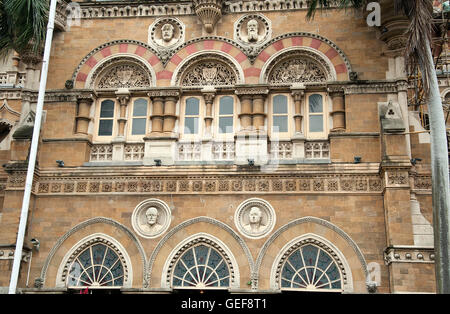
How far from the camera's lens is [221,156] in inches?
756

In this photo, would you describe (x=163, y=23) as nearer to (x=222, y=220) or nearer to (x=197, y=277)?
(x=222, y=220)

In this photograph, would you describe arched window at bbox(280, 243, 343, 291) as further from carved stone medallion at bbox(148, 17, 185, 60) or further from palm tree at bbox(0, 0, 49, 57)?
palm tree at bbox(0, 0, 49, 57)

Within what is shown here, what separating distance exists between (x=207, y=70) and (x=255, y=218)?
5.76 metres

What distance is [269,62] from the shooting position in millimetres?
19734

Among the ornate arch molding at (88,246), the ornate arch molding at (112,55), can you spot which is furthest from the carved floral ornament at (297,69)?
the ornate arch molding at (88,246)

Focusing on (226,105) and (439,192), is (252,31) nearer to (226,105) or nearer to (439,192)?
(226,105)

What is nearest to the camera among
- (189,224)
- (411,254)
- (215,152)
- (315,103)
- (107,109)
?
(411,254)

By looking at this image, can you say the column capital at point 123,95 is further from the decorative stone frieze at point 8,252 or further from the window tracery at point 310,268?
the window tracery at point 310,268

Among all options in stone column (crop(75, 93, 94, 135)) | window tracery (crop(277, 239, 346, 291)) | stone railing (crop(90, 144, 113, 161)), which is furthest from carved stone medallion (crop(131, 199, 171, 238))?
window tracery (crop(277, 239, 346, 291))

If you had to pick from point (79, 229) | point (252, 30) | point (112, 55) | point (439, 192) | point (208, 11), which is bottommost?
point (79, 229)

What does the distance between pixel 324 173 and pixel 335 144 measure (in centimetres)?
117

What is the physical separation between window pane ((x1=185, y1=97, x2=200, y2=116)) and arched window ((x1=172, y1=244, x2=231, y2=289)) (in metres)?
4.78

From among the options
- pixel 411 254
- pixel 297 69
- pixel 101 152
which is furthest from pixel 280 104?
pixel 411 254

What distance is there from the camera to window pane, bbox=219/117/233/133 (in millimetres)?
19641
